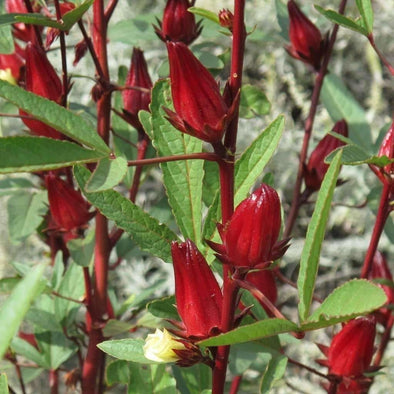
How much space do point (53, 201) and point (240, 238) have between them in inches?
16.0

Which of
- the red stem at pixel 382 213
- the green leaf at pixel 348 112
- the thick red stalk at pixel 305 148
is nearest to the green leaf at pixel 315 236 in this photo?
the red stem at pixel 382 213

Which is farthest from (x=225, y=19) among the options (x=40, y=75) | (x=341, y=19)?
(x=40, y=75)

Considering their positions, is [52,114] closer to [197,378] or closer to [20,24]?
[197,378]

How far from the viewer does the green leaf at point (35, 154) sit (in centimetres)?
44

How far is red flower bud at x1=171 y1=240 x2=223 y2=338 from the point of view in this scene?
1.77 ft

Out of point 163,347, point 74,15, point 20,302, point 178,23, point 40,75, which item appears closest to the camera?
point 20,302

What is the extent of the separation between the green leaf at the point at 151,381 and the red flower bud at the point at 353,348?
6.8 inches

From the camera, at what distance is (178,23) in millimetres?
875

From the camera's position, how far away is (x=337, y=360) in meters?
0.75

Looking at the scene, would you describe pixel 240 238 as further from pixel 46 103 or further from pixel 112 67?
pixel 112 67

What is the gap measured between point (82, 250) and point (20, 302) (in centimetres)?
A: 52

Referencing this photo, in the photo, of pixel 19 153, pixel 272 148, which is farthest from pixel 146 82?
pixel 19 153

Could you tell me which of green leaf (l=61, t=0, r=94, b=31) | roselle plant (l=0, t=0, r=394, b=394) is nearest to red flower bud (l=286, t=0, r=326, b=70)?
→ roselle plant (l=0, t=0, r=394, b=394)

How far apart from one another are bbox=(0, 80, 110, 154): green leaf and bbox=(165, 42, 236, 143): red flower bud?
0.07 metres
